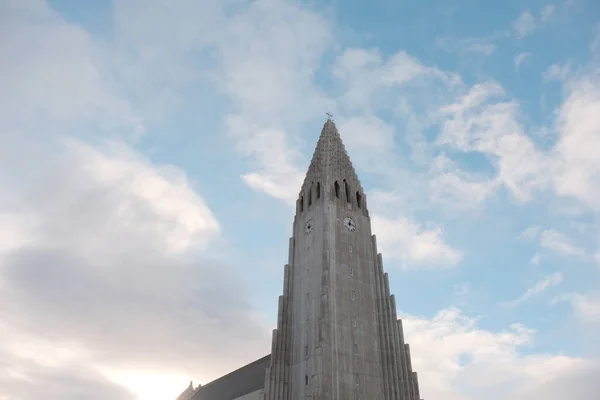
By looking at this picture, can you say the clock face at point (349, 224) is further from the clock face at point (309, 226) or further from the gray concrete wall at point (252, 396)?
the gray concrete wall at point (252, 396)

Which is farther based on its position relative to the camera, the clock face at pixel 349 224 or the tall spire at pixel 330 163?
the tall spire at pixel 330 163

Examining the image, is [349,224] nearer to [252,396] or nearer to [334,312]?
[334,312]

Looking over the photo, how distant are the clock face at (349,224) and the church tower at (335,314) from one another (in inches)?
8.5

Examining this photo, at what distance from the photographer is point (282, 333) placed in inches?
2175

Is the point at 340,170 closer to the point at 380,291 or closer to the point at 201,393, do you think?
the point at 380,291

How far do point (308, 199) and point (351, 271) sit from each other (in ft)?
44.9

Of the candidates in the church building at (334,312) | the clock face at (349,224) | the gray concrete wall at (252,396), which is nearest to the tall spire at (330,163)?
the church building at (334,312)


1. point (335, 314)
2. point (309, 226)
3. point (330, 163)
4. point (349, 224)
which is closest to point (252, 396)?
point (335, 314)

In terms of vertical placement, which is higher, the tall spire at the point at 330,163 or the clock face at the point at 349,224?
the tall spire at the point at 330,163

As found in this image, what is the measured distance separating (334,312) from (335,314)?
0.84 feet

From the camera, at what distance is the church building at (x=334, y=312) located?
4953cm

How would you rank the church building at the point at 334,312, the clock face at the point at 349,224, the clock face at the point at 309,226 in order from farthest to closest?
the clock face at the point at 309,226
the clock face at the point at 349,224
the church building at the point at 334,312

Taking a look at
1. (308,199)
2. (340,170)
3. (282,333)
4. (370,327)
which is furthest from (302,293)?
(340,170)

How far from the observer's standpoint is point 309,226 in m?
62.5
